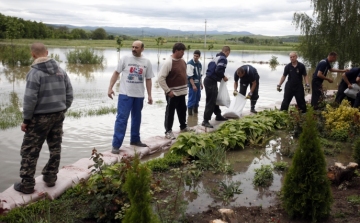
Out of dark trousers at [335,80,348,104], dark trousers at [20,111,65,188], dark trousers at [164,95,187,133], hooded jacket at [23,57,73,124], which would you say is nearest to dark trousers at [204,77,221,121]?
dark trousers at [164,95,187,133]

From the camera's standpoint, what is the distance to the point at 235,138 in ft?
21.3

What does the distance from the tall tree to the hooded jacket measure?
21.8 m

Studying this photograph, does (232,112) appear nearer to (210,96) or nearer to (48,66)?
(210,96)

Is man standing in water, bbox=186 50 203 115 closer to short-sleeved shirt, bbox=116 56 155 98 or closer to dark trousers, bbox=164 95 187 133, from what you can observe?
dark trousers, bbox=164 95 187 133

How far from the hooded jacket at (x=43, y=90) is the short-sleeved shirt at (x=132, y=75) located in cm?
172

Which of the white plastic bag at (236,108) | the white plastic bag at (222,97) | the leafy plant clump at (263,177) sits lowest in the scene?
the leafy plant clump at (263,177)

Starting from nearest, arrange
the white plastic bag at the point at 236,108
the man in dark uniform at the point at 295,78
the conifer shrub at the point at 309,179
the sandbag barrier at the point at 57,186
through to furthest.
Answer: the conifer shrub at the point at 309,179, the sandbag barrier at the point at 57,186, the man in dark uniform at the point at 295,78, the white plastic bag at the point at 236,108

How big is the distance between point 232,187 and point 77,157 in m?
3.03

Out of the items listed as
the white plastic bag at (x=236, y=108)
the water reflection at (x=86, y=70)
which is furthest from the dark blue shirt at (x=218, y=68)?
the water reflection at (x=86, y=70)

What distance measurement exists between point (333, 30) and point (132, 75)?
21028 millimetres

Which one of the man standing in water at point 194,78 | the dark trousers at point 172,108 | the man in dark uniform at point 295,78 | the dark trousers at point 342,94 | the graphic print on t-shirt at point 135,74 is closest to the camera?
the graphic print on t-shirt at point 135,74

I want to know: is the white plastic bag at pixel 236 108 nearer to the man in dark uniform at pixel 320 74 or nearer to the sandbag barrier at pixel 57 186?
the man in dark uniform at pixel 320 74

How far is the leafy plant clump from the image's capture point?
16.0 ft

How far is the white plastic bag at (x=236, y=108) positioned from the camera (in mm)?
9016
